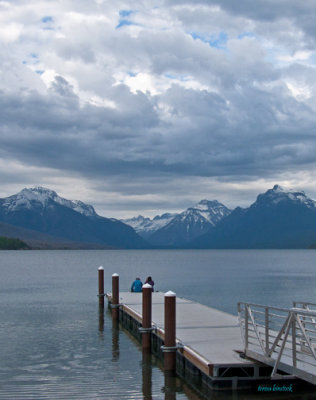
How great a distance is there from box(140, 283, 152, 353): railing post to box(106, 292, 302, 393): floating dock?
9.2 inches

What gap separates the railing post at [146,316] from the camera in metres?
22.8

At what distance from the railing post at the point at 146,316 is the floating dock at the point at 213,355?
234 millimetres

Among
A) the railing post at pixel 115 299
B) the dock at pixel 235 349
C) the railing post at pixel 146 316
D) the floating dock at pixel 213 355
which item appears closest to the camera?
the dock at pixel 235 349

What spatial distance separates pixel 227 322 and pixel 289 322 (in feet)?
33.1

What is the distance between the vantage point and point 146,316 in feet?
75.6

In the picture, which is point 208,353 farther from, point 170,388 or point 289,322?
point 289,322

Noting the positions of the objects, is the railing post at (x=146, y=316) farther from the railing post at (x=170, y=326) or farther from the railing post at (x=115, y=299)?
the railing post at (x=115, y=299)

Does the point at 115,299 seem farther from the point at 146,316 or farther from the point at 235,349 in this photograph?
the point at 235,349

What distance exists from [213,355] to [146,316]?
6.07m

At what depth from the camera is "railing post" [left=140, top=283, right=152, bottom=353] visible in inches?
898

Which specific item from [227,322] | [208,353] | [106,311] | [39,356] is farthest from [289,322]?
[106,311]

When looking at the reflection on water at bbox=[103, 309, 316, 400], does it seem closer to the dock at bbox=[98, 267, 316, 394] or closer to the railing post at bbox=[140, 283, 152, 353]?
the dock at bbox=[98, 267, 316, 394]

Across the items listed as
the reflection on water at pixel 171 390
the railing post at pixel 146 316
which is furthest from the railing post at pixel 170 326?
the railing post at pixel 146 316

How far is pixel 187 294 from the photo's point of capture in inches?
2100
